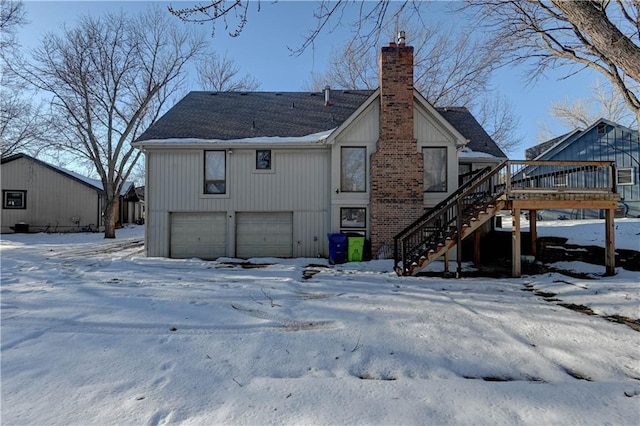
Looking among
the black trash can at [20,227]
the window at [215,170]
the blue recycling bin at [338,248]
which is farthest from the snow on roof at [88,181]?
the blue recycling bin at [338,248]

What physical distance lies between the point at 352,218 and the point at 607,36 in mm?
7721

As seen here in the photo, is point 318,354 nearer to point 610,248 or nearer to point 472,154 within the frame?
point 610,248

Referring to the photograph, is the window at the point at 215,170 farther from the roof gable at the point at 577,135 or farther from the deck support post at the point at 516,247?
the roof gable at the point at 577,135

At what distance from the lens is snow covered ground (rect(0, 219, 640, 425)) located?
7.74ft

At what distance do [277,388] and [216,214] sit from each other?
9411 mm

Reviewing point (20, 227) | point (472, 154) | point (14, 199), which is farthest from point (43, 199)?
point (472, 154)

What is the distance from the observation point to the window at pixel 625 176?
1609 cm

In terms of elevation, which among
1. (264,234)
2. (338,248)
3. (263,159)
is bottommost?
(338,248)

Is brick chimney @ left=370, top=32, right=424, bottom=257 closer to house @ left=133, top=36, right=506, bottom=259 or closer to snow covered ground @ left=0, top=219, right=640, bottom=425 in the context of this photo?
house @ left=133, top=36, right=506, bottom=259

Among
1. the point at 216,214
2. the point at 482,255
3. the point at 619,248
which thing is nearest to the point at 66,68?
the point at 216,214

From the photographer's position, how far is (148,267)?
29.5 ft

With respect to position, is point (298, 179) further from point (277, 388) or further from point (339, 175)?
point (277, 388)

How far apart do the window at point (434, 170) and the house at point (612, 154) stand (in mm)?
8017

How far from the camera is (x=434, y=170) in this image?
34.9ft
